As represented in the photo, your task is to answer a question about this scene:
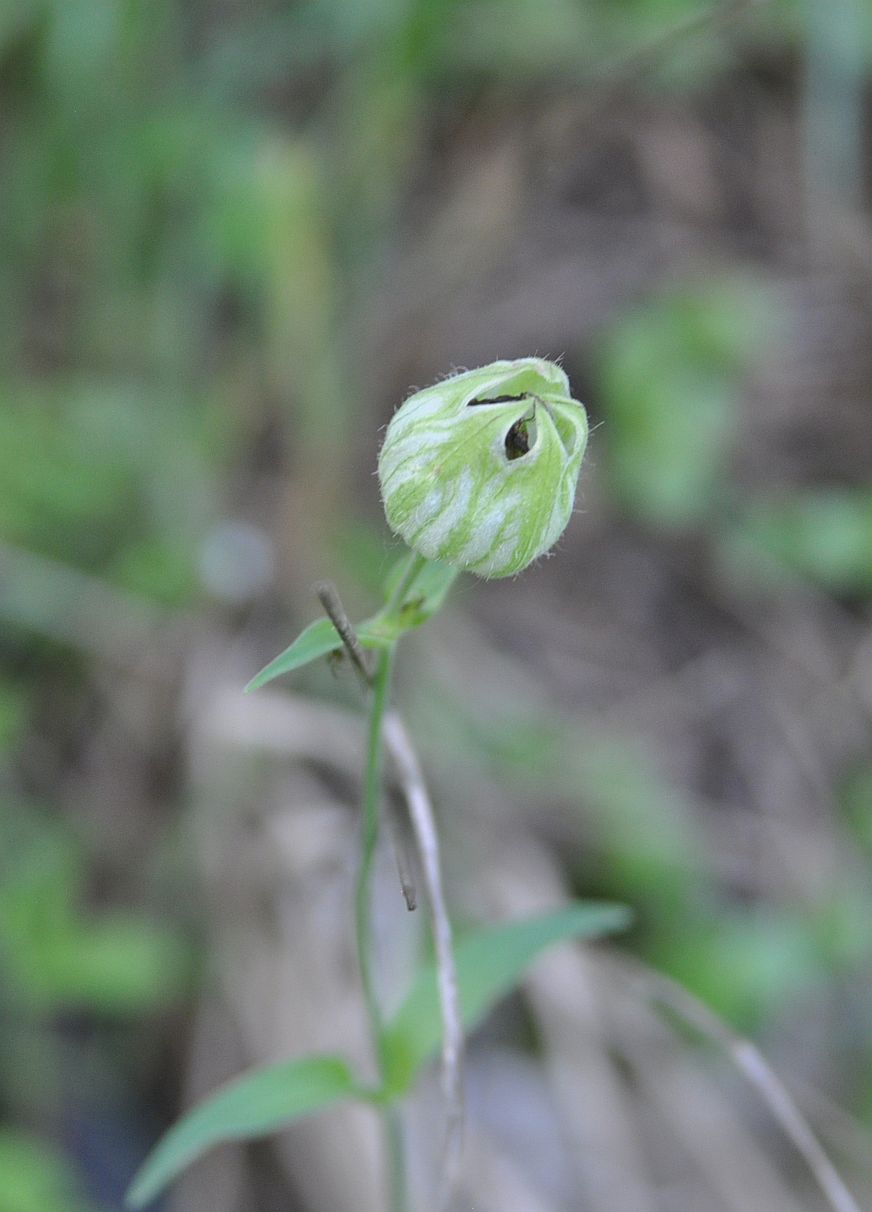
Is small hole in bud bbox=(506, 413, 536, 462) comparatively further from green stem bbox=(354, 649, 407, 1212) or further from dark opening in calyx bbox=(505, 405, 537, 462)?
green stem bbox=(354, 649, 407, 1212)

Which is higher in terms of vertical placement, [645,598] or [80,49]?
[80,49]

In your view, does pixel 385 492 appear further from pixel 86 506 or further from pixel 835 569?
pixel 835 569

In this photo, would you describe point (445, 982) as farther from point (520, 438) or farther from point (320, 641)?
point (520, 438)

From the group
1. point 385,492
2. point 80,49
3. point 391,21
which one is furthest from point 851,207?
point 385,492

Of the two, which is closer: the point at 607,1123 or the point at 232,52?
the point at 607,1123

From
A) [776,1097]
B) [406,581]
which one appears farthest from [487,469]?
[776,1097]

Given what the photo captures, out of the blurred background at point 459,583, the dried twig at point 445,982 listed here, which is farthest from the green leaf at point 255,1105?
the blurred background at point 459,583

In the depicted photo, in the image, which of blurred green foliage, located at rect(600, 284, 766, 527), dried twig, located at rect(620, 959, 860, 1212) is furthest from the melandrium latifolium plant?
blurred green foliage, located at rect(600, 284, 766, 527)

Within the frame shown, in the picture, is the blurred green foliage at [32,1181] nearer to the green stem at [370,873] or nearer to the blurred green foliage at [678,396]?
the green stem at [370,873]
